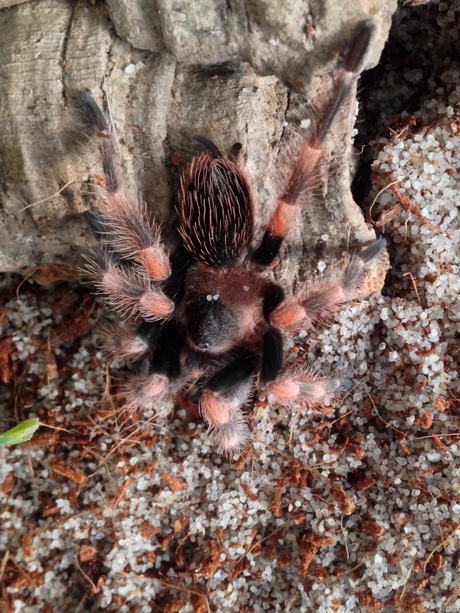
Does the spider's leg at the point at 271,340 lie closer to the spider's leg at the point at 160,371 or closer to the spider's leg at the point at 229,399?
the spider's leg at the point at 229,399

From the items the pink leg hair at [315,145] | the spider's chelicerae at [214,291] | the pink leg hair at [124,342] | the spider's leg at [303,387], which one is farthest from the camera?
the pink leg hair at [124,342]

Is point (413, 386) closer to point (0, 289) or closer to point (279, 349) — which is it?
point (279, 349)

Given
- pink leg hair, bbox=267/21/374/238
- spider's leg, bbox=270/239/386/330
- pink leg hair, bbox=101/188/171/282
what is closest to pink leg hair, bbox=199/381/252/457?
spider's leg, bbox=270/239/386/330

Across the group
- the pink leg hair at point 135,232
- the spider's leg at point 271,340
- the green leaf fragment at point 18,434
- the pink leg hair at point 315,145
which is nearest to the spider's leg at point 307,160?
the pink leg hair at point 315,145

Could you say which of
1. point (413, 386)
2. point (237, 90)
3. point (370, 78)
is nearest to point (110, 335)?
point (237, 90)

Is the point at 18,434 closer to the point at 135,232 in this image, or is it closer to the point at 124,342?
the point at 124,342

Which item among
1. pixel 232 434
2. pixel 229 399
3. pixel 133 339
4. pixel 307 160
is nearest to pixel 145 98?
pixel 307 160

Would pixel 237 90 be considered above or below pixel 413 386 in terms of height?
above
